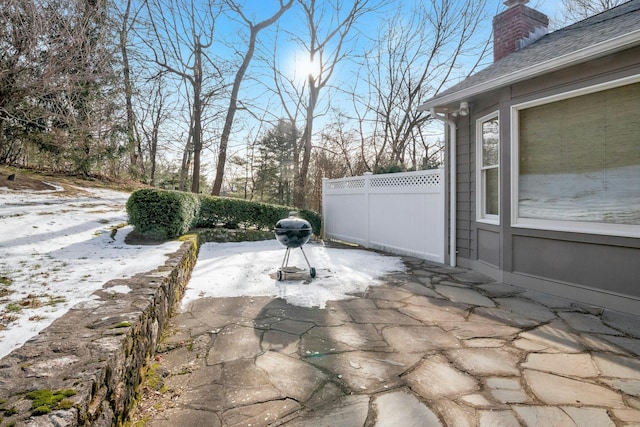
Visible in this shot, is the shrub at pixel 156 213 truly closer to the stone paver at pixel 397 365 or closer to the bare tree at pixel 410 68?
the stone paver at pixel 397 365

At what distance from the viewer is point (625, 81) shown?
3.23 metres

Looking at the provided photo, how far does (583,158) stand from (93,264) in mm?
5251

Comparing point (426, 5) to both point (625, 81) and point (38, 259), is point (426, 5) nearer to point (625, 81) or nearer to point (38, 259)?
point (625, 81)

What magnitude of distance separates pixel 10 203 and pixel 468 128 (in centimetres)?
796

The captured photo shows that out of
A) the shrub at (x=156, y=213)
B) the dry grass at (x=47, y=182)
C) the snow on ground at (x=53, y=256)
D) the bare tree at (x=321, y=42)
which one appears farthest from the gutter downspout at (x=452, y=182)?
the dry grass at (x=47, y=182)

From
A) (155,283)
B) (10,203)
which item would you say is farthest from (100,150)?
(155,283)

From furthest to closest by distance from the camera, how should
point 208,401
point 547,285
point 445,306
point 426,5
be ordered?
point 426,5
point 547,285
point 445,306
point 208,401

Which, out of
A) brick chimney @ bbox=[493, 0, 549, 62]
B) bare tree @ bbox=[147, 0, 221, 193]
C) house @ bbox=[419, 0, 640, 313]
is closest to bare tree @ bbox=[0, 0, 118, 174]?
house @ bbox=[419, 0, 640, 313]

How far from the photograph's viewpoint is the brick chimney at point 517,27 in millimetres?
5574

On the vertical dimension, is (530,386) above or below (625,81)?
below

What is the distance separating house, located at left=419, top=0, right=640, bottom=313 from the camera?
326 centimetres

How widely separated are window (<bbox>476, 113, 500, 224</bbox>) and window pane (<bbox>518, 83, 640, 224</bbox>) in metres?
0.50

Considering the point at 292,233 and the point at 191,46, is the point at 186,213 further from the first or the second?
the point at 191,46

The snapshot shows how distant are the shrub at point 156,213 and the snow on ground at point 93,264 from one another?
0.45m
